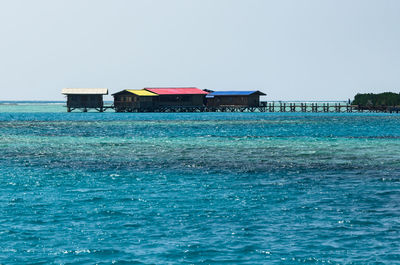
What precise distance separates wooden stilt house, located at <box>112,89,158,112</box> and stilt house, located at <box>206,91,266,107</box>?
1454cm

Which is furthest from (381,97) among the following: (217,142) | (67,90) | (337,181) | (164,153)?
(337,181)

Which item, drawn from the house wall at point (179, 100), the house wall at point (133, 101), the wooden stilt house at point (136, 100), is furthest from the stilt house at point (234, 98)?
the house wall at point (133, 101)

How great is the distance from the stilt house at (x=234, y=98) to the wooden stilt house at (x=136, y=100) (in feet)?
47.7

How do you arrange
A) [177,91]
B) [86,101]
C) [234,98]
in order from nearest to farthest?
[177,91]
[86,101]
[234,98]

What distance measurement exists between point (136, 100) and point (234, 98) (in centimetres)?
2245

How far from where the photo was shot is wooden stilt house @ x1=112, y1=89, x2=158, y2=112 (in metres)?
137

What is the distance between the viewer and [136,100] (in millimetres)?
138625

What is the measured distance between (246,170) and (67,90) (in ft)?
385

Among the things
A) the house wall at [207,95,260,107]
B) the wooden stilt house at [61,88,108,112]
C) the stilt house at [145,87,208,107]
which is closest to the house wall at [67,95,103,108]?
the wooden stilt house at [61,88,108,112]

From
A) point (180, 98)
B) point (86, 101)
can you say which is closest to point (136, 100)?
point (180, 98)

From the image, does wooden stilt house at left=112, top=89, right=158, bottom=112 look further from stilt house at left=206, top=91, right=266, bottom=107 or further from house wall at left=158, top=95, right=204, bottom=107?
stilt house at left=206, top=91, right=266, bottom=107

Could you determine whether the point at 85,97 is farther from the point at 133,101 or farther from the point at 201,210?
the point at 201,210

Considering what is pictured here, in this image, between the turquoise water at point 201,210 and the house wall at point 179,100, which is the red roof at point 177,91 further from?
the turquoise water at point 201,210

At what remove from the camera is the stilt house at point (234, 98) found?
144500 millimetres
